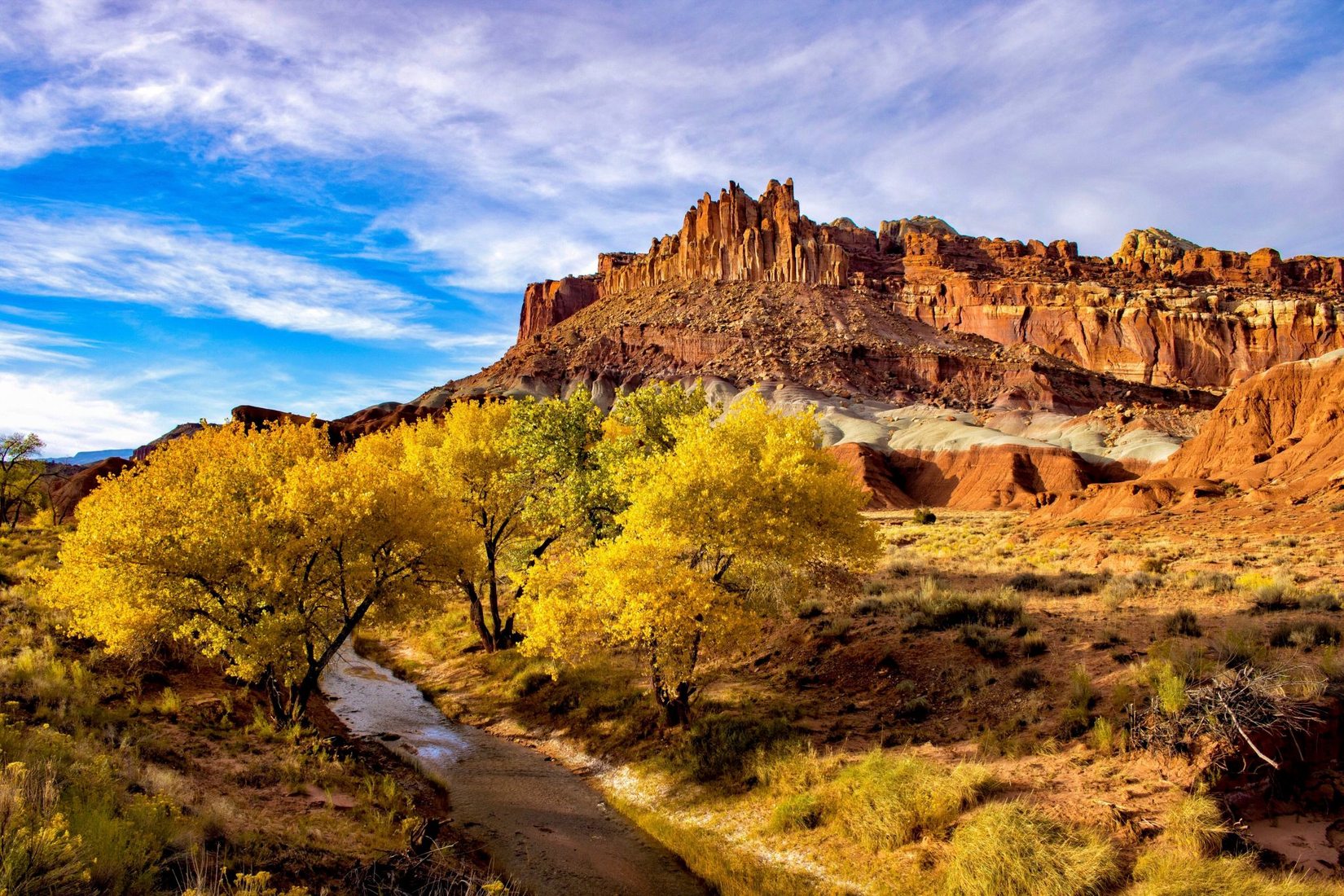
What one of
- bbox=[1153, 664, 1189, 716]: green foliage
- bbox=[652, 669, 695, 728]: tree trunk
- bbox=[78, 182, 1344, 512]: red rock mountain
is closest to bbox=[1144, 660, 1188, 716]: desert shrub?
bbox=[1153, 664, 1189, 716]: green foliage

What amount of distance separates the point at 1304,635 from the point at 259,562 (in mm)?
23778

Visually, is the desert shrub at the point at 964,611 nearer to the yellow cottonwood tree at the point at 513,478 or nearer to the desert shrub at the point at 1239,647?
the desert shrub at the point at 1239,647

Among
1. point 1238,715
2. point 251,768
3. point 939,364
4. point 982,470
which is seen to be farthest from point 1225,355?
point 251,768

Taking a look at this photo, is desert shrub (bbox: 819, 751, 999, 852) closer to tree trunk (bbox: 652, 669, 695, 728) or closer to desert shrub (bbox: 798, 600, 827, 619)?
tree trunk (bbox: 652, 669, 695, 728)

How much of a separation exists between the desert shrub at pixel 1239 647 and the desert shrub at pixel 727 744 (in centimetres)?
960

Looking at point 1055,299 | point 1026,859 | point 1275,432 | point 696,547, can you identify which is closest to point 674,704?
point 696,547

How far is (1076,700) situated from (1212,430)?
63.5m

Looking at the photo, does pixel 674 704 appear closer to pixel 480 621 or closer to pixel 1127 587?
pixel 480 621

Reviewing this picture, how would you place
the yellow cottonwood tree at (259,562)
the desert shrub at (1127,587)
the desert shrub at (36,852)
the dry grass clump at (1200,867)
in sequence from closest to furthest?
1. the desert shrub at (36,852)
2. the dry grass clump at (1200,867)
3. the yellow cottonwood tree at (259,562)
4. the desert shrub at (1127,587)

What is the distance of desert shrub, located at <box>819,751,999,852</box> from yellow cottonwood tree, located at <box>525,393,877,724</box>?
4618 mm

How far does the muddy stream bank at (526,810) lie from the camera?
14062 mm

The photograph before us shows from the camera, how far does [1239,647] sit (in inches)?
581

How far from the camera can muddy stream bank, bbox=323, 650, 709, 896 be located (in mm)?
14062

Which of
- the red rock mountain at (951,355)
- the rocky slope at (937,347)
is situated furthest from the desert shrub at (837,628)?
the rocky slope at (937,347)
